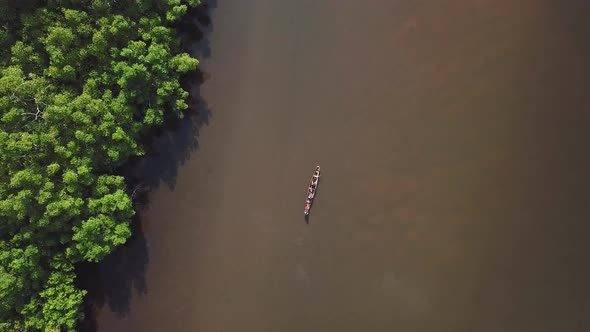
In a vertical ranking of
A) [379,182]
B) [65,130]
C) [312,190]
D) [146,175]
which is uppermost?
[379,182]

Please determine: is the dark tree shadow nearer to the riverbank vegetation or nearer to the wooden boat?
the riverbank vegetation

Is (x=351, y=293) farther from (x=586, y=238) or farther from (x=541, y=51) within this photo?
(x=541, y=51)

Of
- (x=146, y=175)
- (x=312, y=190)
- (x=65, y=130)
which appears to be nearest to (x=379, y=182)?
(x=312, y=190)

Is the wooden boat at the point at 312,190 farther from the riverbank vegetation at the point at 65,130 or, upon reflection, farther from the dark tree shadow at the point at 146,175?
the riverbank vegetation at the point at 65,130

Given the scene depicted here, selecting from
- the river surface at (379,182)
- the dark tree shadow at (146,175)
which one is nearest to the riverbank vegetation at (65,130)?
Answer: the dark tree shadow at (146,175)

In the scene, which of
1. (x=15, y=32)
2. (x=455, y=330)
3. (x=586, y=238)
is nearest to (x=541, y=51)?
(x=586, y=238)

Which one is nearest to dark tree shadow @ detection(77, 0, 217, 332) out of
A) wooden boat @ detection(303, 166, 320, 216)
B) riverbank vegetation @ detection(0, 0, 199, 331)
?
riverbank vegetation @ detection(0, 0, 199, 331)

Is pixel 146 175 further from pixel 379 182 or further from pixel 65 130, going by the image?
pixel 379 182
